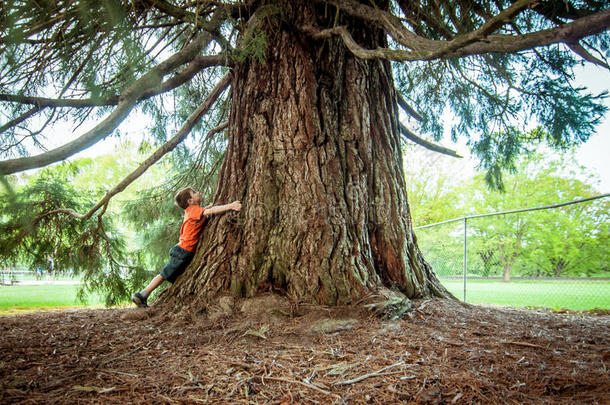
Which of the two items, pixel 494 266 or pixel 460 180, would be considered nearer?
pixel 494 266

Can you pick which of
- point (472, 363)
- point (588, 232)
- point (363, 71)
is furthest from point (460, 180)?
point (472, 363)

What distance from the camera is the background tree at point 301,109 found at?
2316 millimetres

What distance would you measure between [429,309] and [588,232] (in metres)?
3.01

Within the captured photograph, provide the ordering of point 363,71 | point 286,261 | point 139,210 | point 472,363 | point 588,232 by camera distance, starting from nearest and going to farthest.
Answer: point 472,363
point 286,261
point 363,71
point 588,232
point 139,210

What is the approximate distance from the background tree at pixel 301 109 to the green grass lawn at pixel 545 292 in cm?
194

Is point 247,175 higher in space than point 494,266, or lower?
higher

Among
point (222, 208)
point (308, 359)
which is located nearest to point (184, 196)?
point (222, 208)

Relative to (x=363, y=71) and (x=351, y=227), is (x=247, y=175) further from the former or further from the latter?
(x=363, y=71)

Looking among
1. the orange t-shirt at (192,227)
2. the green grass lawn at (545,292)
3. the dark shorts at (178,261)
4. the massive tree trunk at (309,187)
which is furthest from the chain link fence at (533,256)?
the dark shorts at (178,261)

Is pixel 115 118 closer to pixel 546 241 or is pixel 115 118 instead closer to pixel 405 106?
pixel 405 106

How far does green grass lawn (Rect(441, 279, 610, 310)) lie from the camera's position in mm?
4078

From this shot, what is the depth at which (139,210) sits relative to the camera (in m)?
4.54

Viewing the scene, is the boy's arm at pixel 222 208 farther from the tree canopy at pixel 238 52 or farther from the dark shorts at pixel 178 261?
the tree canopy at pixel 238 52

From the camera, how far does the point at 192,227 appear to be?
122 inches
